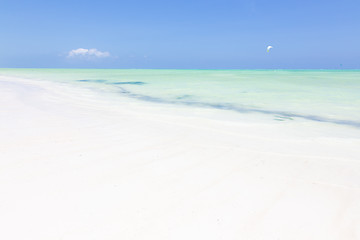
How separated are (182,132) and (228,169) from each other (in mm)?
1609

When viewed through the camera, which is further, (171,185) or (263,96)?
(263,96)

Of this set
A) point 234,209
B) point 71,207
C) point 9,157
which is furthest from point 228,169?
point 9,157

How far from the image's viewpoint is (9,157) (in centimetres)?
267

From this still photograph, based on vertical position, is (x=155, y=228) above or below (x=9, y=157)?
below

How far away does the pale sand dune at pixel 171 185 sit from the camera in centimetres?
168

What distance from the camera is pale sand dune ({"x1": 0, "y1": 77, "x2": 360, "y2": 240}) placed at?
1678 mm

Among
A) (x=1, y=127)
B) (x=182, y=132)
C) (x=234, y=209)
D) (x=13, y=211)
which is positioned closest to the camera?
(x=13, y=211)

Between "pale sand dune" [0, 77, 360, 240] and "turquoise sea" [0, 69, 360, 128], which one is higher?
"turquoise sea" [0, 69, 360, 128]

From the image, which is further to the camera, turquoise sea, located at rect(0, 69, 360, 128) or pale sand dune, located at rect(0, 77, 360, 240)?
turquoise sea, located at rect(0, 69, 360, 128)

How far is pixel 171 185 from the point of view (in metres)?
2.26

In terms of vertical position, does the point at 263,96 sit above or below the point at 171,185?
above

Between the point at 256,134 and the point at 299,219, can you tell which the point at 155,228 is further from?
the point at 256,134

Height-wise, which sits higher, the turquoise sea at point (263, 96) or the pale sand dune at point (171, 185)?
the turquoise sea at point (263, 96)

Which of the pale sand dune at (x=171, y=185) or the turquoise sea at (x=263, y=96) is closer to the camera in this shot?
the pale sand dune at (x=171, y=185)
